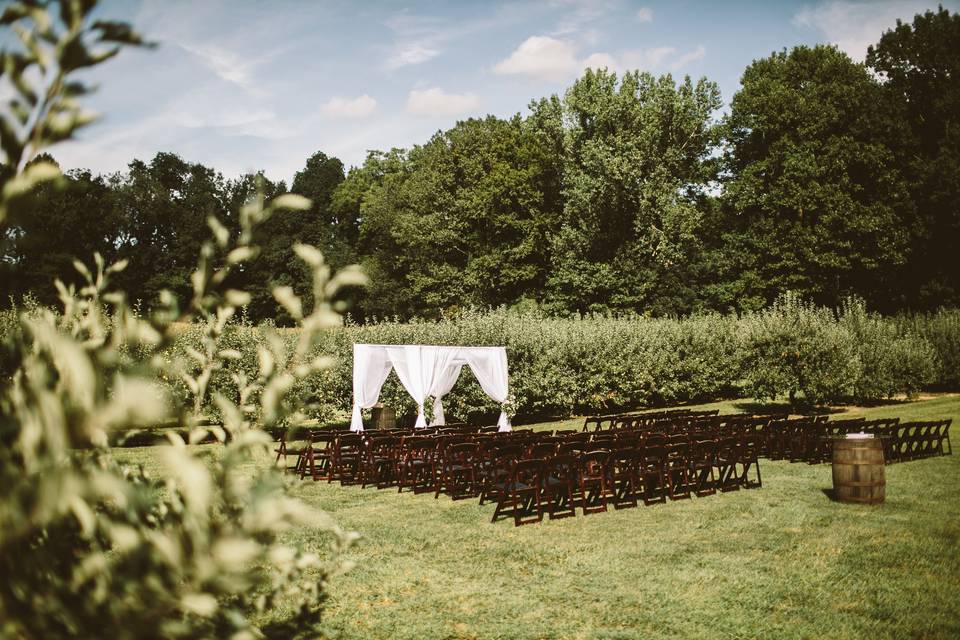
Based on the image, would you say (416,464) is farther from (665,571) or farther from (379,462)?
(665,571)

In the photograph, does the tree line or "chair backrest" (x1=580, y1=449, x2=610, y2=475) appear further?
the tree line

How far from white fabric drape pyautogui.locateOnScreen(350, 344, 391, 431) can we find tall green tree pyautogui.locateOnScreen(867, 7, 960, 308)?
30.4 metres

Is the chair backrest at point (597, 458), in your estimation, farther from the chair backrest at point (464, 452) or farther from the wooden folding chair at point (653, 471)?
the chair backrest at point (464, 452)

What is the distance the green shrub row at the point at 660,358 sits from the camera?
77.9 feet

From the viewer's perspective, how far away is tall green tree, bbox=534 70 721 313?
39219 mm

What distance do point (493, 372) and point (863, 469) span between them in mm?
11479

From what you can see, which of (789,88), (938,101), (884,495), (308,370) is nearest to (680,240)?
(789,88)

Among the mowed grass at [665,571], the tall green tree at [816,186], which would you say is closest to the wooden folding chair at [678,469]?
the mowed grass at [665,571]

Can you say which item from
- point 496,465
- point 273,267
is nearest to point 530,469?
point 496,465

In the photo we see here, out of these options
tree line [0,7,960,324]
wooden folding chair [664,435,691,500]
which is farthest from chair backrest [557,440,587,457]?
tree line [0,7,960,324]

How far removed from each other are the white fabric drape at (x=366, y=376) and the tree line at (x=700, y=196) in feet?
67.7

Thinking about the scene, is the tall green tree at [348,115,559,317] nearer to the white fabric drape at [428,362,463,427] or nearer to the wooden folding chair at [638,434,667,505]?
the white fabric drape at [428,362,463,427]

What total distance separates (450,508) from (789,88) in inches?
1431

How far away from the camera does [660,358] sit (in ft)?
96.5
